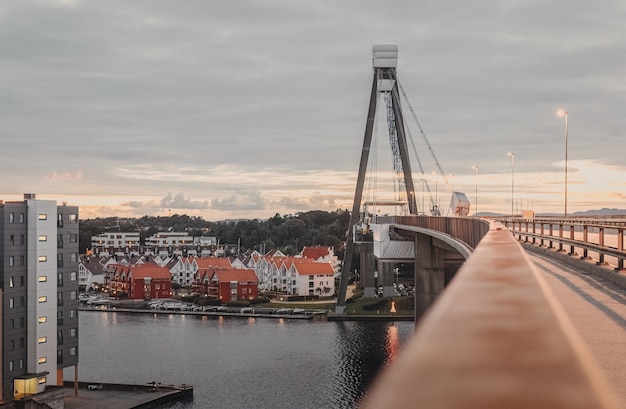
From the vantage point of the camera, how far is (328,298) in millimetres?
83000

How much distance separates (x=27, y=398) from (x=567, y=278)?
3247 centimetres

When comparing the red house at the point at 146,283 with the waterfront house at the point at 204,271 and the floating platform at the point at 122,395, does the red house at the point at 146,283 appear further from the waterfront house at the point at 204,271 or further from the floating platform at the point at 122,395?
the floating platform at the point at 122,395

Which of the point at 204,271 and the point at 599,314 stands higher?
the point at 599,314

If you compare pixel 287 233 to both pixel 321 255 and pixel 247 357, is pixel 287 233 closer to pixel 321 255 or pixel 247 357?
pixel 321 255

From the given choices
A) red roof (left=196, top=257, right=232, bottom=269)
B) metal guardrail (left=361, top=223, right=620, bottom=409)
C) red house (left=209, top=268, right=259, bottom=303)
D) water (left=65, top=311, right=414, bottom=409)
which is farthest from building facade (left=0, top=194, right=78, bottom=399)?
red roof (left=196, top=257, right=232, bottom=269)

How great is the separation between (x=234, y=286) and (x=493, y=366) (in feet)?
269

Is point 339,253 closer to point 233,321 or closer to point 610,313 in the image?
point 233,321

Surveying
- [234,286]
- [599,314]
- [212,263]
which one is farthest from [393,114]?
[599,314]

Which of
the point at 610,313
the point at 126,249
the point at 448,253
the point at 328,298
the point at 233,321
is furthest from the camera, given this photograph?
the point at 126,249


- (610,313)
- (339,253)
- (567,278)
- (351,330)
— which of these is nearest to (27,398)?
(351,330)

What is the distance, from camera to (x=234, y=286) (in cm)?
8175

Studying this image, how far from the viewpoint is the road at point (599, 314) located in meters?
5.72

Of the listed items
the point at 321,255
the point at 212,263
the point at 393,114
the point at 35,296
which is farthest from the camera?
the point at 321,255

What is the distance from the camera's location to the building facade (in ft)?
125
